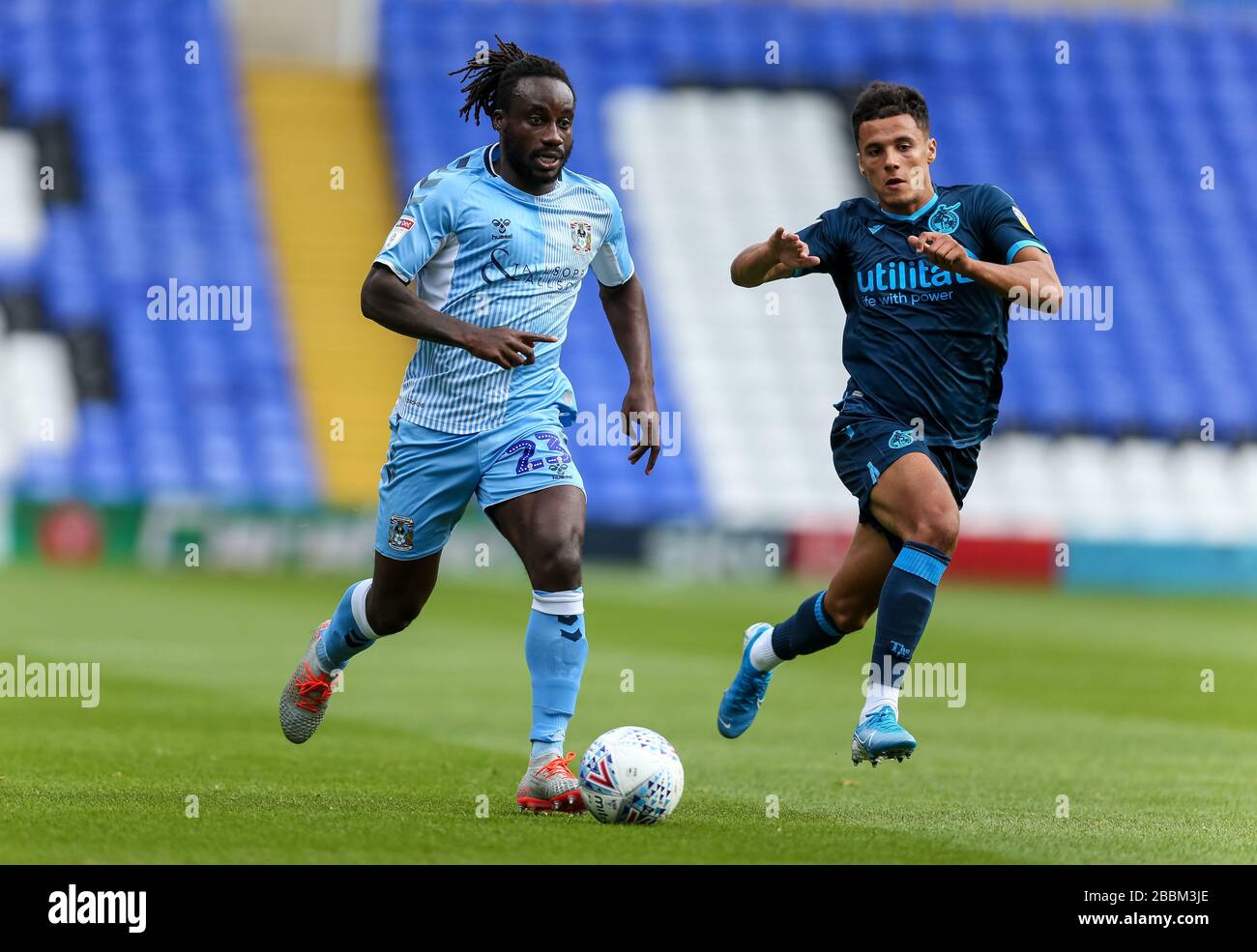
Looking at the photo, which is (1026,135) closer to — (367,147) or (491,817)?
(367,147)

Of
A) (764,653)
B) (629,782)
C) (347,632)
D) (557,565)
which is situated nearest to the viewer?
(629,782)

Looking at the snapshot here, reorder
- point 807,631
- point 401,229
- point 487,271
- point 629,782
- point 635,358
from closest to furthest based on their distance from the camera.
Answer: point 629,782, point 401,229, point 487,271, point 635,358, point 807,631

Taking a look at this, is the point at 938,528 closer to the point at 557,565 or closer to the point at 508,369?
the point at 557,565

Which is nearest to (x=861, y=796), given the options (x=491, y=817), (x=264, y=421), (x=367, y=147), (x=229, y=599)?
(x=491, y=817)

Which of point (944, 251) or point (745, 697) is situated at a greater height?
point (944, 251)

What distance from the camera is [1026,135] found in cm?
2761

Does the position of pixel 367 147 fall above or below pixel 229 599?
above

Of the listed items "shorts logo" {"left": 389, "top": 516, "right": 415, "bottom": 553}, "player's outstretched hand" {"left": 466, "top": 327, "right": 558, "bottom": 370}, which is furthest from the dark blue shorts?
"shorts logo" {"left": 389, "top": 516, "right": 415, "bottom": 553}

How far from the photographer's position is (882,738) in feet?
20.9

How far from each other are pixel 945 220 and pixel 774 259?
66 centimetres

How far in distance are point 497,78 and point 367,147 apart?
19.2 meters
